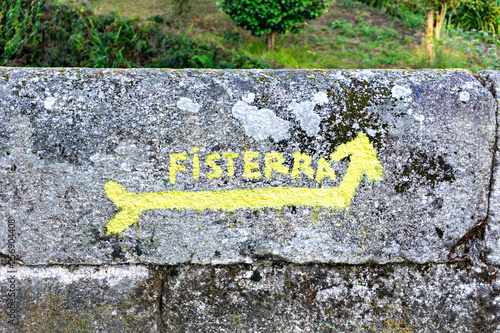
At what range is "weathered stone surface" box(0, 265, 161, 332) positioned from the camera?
1486 mm

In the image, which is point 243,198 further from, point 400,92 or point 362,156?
point 400,92

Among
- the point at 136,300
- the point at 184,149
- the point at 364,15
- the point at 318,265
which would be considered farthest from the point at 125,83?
the point at 364,15

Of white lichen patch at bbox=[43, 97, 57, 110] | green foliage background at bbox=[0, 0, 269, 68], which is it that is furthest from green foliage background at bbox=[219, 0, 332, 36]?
white lichen patch at bbox=[43, 97, 57, 110]

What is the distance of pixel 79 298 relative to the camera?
4.92 feet

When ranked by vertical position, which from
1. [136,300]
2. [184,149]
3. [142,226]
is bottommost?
[136,300]

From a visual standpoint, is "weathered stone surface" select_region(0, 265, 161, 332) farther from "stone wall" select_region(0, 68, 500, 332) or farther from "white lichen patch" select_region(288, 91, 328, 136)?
"white lichen patch" select_region(288, 91, 328, 136)

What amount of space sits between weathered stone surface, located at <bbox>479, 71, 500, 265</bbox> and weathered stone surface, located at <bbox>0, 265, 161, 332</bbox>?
1.35m

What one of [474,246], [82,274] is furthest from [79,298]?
[474,246]

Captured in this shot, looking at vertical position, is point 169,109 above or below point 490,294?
above

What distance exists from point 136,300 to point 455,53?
446 cm

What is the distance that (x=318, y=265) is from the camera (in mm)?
1539

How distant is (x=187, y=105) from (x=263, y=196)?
1.46ft

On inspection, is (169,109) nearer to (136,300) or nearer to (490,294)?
(136,300)

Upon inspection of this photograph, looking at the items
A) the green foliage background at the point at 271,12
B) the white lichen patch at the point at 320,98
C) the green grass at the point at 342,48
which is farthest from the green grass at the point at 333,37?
the white lichen patch at the point at 320,98
